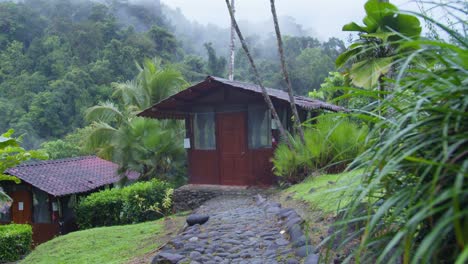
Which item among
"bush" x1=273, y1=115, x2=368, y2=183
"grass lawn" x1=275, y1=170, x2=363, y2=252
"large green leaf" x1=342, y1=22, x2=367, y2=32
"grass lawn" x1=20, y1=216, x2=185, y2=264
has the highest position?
"large green leaf" x1=342, y1=22, x2=367, y2=32

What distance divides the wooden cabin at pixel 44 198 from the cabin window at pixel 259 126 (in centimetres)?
714

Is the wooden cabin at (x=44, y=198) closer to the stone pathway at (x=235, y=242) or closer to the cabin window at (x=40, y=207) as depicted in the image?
the cabin window at (x=40, y=207)

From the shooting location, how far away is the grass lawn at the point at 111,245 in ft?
22.1

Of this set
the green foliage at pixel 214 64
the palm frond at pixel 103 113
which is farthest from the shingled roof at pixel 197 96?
the green foliage at pixel 214 64

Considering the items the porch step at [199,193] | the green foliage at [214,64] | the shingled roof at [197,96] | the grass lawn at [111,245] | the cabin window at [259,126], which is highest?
the green foliage at [214,64]

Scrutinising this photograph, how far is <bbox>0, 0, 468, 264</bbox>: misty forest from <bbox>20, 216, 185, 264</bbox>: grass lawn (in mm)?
61

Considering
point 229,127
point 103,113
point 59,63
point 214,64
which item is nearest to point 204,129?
point 229,127

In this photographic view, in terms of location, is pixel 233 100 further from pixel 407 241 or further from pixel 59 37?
pixel 59 37

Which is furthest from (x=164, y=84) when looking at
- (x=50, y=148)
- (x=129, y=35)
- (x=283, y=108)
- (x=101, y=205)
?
(x=129, y=35)

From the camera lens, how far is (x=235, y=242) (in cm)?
518

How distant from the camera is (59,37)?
38.6 metres

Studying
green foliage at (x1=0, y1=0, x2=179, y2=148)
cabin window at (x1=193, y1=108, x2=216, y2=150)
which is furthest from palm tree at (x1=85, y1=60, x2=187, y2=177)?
green foliage at (x1=0, y1=0, x2=179, y2=148)

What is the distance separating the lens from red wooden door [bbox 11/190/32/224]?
15016mm

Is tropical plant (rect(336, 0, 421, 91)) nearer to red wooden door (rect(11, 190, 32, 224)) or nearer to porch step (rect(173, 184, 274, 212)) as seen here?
porch step (rect(173, 184, 274, 212))
